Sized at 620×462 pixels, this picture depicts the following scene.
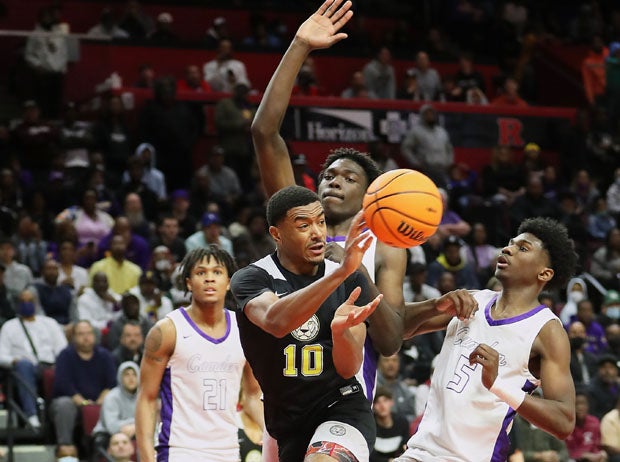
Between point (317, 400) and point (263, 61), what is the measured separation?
15.3 metres

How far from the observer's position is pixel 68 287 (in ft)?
46.5

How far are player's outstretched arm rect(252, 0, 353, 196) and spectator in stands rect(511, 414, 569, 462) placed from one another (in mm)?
7336

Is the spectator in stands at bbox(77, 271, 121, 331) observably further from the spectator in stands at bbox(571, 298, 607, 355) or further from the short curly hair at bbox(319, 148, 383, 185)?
the short curly hair at bbox(319, 148, 383, 185)

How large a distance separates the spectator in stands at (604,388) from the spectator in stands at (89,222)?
6.68m

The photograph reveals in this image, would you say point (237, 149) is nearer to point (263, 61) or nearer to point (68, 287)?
point (263, 61)

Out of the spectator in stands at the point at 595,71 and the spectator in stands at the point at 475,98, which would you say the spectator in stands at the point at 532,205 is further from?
the spectator in stands at the point at 595,71

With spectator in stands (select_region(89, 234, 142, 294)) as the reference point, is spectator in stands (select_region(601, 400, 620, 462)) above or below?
below

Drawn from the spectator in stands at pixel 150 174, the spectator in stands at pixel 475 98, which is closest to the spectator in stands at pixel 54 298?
the spectator in stands at pixel 150 174

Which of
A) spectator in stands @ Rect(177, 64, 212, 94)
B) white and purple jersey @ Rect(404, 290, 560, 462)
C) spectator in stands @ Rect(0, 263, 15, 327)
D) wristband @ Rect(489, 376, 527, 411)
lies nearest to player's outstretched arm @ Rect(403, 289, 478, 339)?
white and purple jersey @ Rect(404, 290, 560, 462)

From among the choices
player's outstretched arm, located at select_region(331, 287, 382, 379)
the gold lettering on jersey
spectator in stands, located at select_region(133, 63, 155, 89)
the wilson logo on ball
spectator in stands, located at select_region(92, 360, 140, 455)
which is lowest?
spectator in stands, located at select_region(92, 360, 140, 455)

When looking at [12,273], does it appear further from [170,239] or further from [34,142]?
[34,142]

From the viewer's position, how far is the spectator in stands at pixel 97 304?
13.9 meters

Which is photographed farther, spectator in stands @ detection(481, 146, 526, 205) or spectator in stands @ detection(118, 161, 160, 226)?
spectator in stands @ detection(481, 146, 526, 205)

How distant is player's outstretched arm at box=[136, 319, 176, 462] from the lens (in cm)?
693
